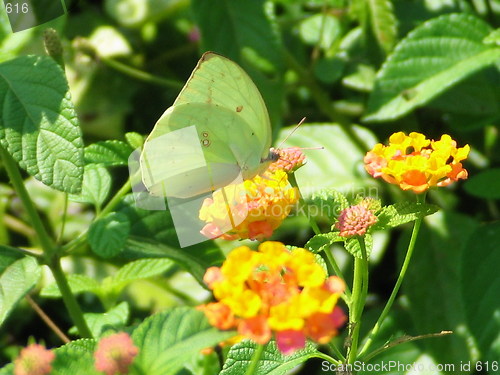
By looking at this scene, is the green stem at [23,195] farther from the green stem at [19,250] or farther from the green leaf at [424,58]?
the green leaf at [424,58]

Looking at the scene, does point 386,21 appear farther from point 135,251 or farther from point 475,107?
point 135,251

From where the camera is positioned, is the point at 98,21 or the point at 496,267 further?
the point at 98,21

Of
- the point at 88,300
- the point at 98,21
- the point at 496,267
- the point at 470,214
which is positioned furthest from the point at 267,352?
the point at 98,21

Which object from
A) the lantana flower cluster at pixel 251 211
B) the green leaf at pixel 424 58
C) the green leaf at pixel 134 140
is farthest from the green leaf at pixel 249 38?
the lantana flower cluster at pixel 251 211

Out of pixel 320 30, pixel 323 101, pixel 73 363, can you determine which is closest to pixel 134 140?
pixel 73 363

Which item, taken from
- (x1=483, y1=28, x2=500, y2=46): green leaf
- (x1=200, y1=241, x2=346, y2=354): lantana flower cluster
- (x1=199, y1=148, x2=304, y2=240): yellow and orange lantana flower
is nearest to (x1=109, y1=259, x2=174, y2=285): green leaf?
(x1=199, y1=148, x2=304, y2=240): yellow and orange lantana flower

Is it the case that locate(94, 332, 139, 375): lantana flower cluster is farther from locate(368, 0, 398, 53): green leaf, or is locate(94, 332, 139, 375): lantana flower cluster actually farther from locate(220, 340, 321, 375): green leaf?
locate(368, 0, 398, 53): green leaf
